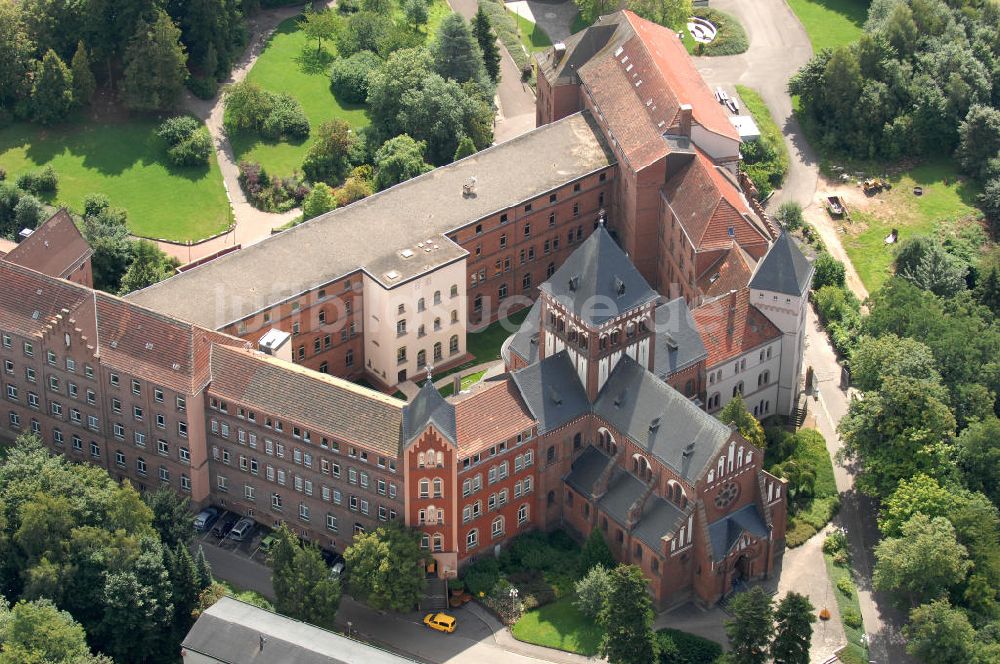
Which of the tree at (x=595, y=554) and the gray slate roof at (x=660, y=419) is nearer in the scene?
the gray slate roof at (x=660, y=419)

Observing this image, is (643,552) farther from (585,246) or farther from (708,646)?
(585,246)

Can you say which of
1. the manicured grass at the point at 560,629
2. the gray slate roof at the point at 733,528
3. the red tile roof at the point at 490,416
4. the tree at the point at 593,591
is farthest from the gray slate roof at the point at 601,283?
the manicured grass at the point at 560,629

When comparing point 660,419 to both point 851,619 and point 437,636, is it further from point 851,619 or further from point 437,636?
point 437,636

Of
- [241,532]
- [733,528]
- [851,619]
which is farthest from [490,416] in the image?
[851,619]

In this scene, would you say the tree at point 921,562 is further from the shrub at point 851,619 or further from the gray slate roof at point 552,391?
the gray slate roof at point 552,391

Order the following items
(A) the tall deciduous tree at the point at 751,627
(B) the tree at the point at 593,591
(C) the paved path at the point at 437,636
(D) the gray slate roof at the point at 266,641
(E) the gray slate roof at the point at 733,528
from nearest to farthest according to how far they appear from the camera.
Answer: (D) the gray slate roof at the point at 266,641 < (A) the tall deciduous tree at the point at 751,627 < (B) the tree at the point at 593,591 < (C) the paved path at the point at 437,636 < (E) the gray slate roof at the point at 733,528

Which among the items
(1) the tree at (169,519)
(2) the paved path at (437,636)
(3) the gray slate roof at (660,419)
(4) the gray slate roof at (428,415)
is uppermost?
(4) the gray slate roof at (428,415)
